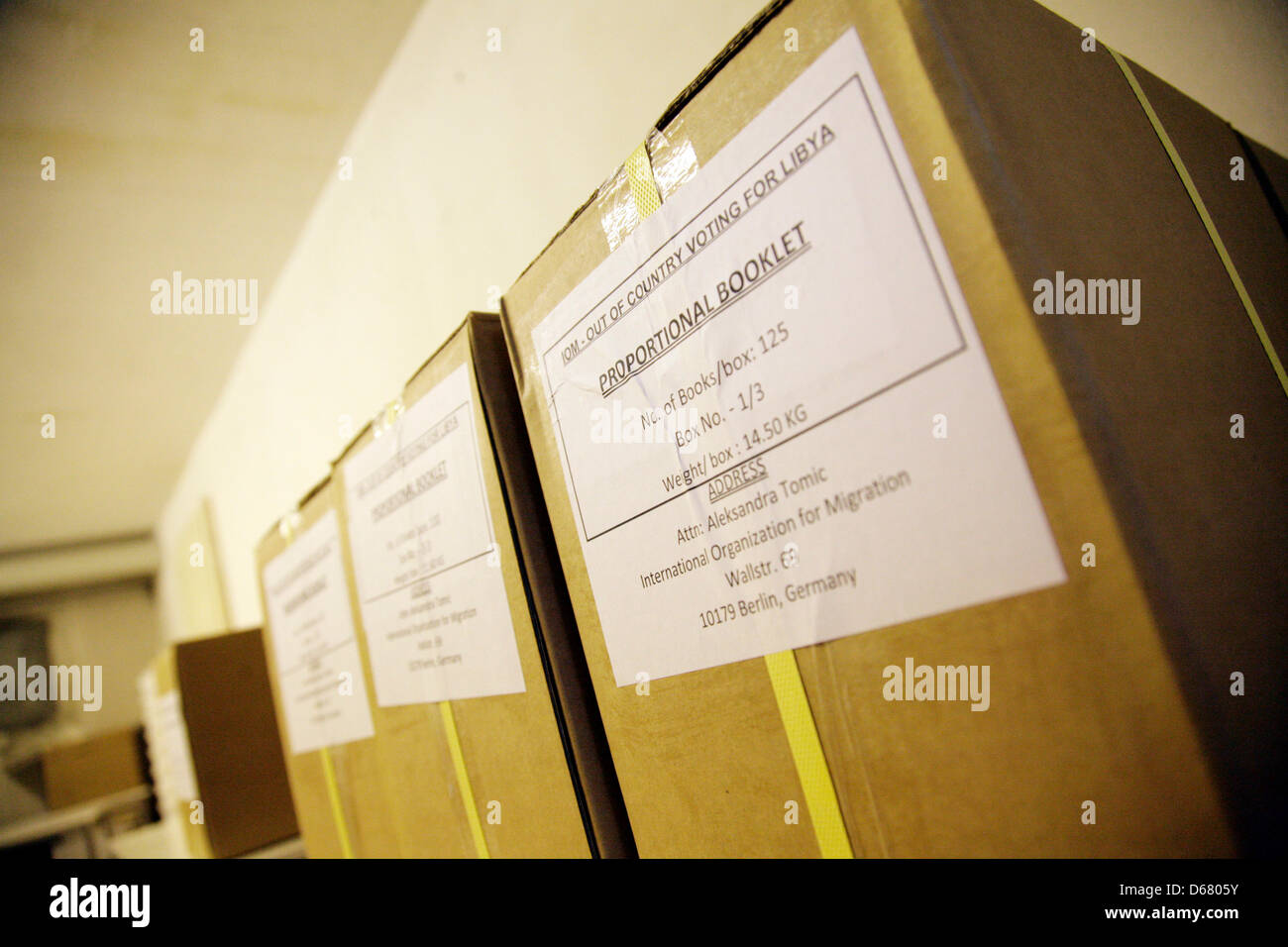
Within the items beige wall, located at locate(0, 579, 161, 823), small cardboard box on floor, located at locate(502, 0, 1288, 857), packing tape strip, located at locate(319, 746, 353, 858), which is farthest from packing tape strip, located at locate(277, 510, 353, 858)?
beige wall, located at locate(0, 579, 161, 823)

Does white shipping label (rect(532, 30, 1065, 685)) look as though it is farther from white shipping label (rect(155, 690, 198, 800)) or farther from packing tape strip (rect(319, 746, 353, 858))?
white shipping label (rect(155, 690, 198, 800))

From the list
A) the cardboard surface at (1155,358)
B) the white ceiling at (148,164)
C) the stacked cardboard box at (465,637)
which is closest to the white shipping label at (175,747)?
the stacked cardboard box at (465,637)

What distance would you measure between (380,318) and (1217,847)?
1.75 m

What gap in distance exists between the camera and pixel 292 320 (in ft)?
7.06

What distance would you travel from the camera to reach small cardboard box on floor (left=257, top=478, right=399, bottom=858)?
2.93 feet

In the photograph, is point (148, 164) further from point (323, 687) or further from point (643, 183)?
point (643, 183)

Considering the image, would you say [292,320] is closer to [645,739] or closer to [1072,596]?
[645,739]

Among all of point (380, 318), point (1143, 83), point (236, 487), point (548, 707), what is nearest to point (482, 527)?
point (548, 707)

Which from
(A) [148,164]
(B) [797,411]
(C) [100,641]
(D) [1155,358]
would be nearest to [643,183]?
(B) [797,411]

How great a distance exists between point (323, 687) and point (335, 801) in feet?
0.61

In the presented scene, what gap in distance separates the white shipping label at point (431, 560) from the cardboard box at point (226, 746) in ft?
4.01

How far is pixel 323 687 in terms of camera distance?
0.99 meters

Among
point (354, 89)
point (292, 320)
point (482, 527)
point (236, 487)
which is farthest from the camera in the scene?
point (236, 487)
